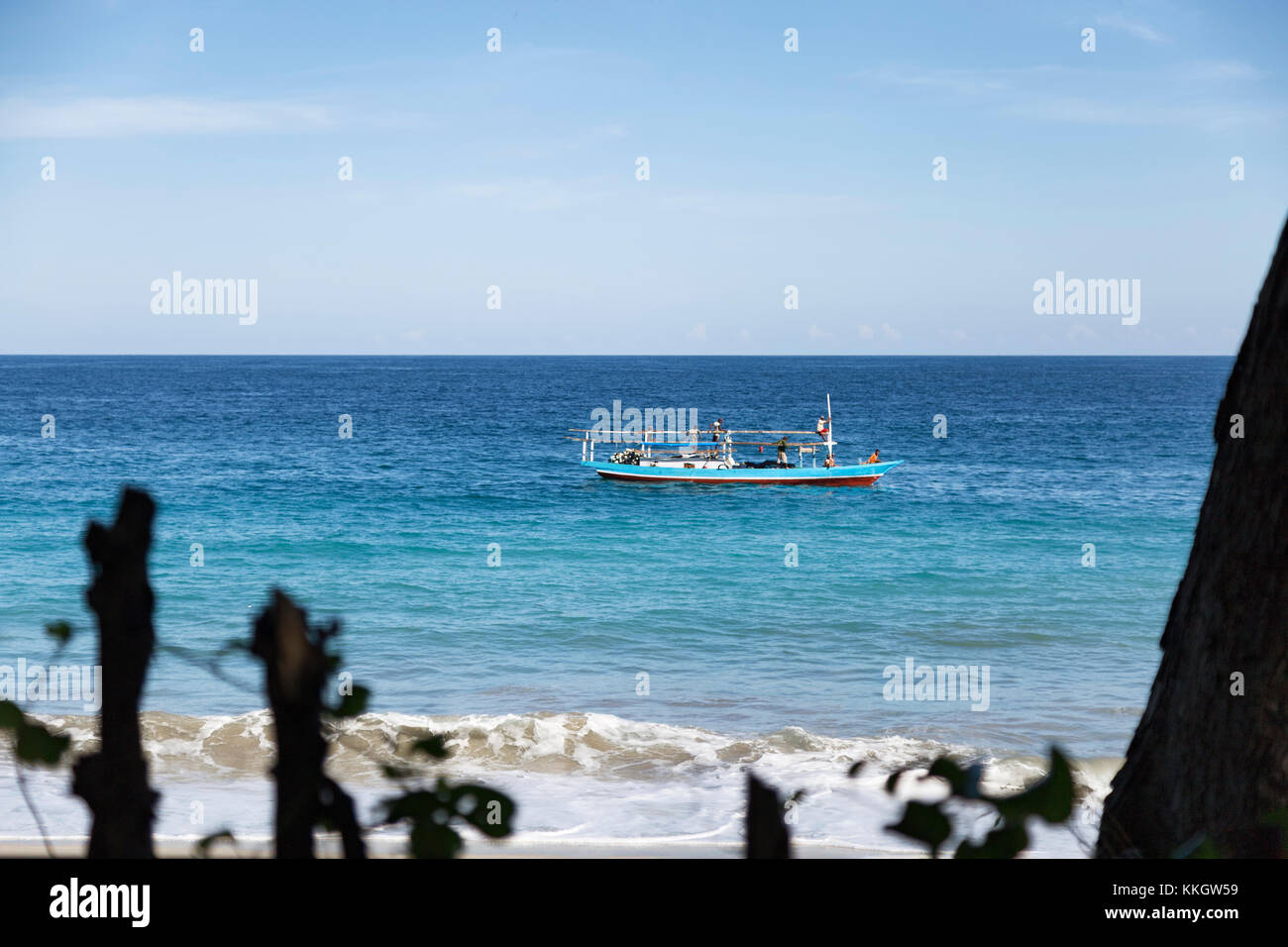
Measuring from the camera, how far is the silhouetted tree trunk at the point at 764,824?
1146mm

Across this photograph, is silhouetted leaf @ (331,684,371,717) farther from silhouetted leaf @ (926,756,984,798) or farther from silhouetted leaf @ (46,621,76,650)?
silhouetted leaf @ (926,756,984,798)

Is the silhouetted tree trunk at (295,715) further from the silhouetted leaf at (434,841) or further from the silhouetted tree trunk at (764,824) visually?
the silhouetted tree trunk at (764,824)

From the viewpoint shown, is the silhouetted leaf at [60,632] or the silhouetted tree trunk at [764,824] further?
the silhouetted leaf at [60,632]

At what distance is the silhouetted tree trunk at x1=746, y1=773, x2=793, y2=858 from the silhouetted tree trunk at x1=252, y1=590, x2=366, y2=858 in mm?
530

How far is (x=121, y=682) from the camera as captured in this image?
1358 millimetres

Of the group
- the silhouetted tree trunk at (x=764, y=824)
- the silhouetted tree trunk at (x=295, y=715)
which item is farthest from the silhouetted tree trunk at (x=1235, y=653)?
the silhouetted tree trunk at (x=295, y=715)

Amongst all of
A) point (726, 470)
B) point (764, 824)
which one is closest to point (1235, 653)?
point (764, 824)

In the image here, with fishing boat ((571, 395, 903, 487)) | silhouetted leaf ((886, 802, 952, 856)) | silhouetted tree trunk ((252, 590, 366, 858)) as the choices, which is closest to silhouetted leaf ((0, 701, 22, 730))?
silhouetted tree trunk ((252, 590, 366, 858))

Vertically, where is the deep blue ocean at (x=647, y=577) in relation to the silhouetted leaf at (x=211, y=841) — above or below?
below

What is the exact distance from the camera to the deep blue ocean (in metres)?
13.9

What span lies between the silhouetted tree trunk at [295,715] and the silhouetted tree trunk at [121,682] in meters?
0.22

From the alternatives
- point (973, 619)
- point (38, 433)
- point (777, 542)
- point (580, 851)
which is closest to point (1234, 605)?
point (580, 851)
